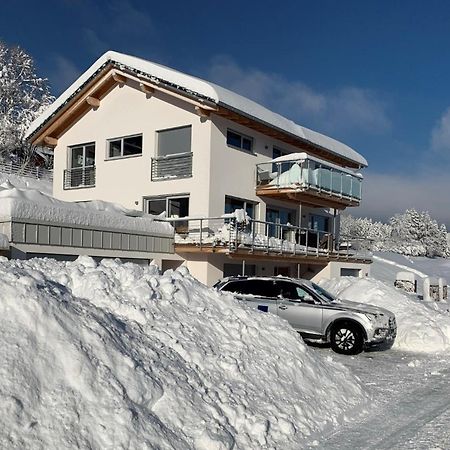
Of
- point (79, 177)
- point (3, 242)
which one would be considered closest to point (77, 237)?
point (3, 242)

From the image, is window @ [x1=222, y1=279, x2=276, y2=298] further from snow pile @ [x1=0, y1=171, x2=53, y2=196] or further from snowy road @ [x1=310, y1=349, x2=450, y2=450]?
snow pile @ [x1=0, y1=171, x2=53, y2=196]

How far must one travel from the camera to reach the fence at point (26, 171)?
Result: 141ft

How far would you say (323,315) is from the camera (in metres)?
12.4

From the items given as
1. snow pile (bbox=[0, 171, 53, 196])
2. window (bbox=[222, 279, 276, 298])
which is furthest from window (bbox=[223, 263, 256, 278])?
snow pile (bbox=[0, 171, 53, 196])

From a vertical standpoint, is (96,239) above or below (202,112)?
below

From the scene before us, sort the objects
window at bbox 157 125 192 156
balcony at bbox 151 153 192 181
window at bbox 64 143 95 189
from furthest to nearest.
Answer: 1. window at bbox 64 143 95 189
2. window at bbox 157 125 192 156
3. balcony at bbox 151 153 192 181

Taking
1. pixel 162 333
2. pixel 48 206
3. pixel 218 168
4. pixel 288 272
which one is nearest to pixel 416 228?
pixel 288 272

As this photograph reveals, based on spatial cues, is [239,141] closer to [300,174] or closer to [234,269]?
[300,174]

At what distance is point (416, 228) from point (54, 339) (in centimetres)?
7674

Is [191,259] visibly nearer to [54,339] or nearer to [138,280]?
[138,280]

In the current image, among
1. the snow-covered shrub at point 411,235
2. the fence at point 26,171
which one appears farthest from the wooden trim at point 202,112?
the snow-covered shrub at point 411,235

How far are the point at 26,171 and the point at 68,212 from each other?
32.2 m

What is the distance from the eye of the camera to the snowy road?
580cm

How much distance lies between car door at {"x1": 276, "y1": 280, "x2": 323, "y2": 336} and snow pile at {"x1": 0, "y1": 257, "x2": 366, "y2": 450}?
3.87 meters
